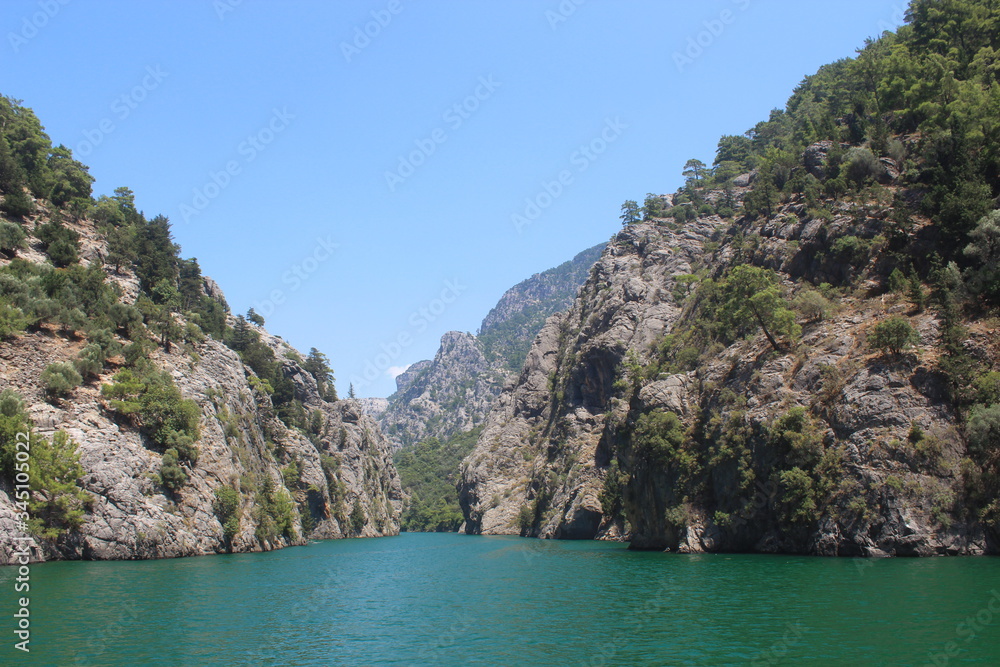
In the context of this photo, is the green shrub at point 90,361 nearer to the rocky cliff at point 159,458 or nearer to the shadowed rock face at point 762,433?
the rocky cliff at point 159,458

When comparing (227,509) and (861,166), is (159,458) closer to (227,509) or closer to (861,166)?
(227,509)

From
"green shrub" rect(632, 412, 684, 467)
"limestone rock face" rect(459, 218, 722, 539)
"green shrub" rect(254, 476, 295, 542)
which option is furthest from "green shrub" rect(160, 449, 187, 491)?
"limestone rock face" rect(459, 218, 722, 539)

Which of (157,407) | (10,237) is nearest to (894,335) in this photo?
(157,407)

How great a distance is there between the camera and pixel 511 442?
160 m

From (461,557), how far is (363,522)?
264 feet

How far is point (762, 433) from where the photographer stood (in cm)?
5841

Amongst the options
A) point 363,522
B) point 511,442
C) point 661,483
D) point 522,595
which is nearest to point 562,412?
point 511,442

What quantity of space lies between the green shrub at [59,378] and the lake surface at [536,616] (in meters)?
16.7

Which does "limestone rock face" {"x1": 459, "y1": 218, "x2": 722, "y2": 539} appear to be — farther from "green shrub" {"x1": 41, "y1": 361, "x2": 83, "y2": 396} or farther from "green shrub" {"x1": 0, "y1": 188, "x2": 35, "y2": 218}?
"green shrub" {"x1": 0, "y1": 188, "x2": 35, "y2": 218}

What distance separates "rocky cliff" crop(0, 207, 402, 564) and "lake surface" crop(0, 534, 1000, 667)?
A: 6.20m

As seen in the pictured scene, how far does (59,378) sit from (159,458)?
12.4 m

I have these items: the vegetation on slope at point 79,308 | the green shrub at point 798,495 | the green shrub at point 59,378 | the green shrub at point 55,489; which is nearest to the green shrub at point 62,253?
the vegetation on slope at point 79,308

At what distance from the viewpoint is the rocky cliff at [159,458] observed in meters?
57.0

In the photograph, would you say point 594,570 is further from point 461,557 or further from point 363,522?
point 363,522
